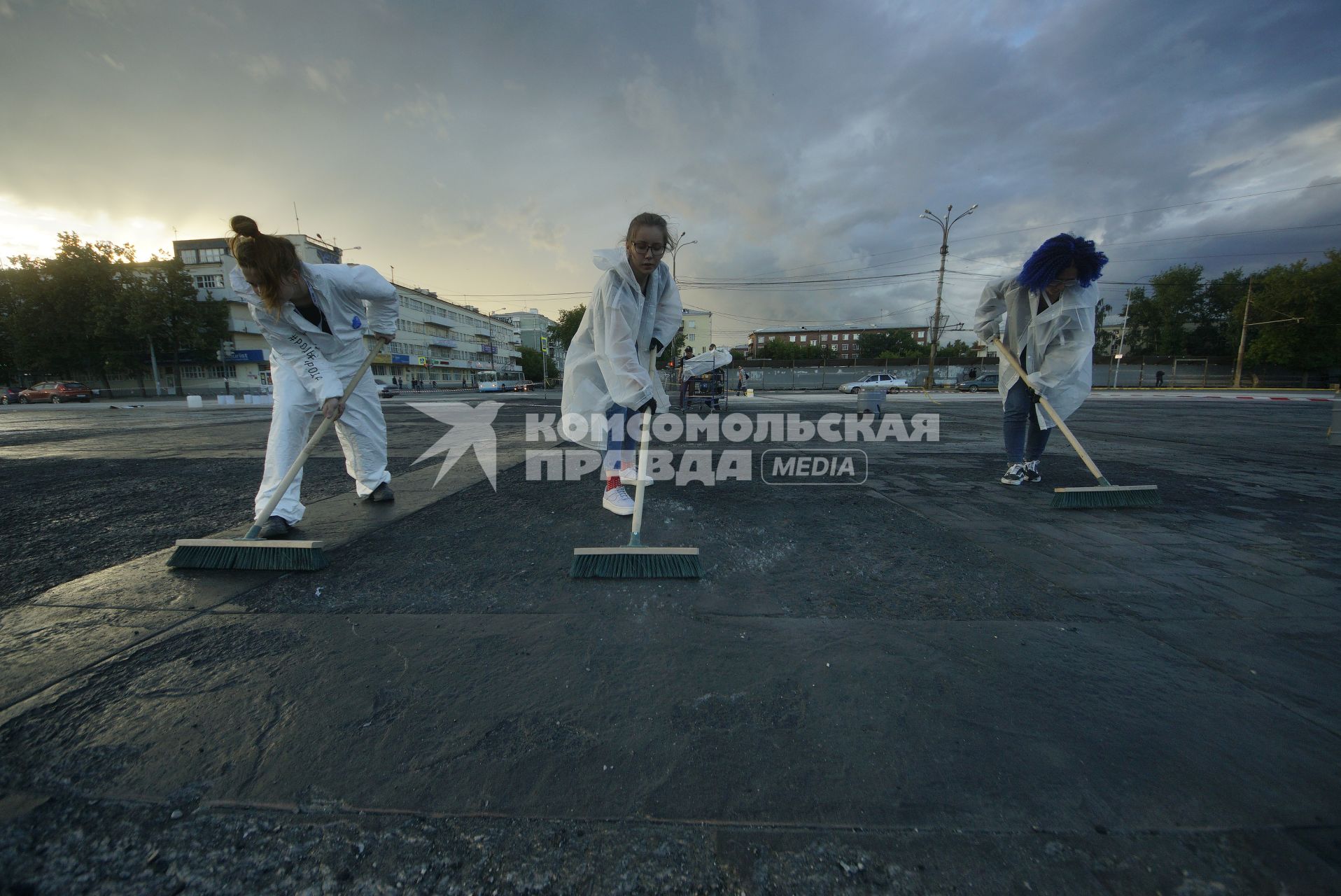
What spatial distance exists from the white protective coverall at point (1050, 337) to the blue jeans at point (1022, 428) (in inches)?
3.2

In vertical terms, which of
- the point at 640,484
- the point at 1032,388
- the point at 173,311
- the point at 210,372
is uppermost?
the point at 173,311

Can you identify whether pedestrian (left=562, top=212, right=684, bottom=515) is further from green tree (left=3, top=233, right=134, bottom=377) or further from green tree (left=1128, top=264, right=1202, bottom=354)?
green tree (left=1128, top=264, right=1202, bottom=354)

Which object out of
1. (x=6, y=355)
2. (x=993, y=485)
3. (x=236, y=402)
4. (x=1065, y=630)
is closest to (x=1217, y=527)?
(x=993, y=485)

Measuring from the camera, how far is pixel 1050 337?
3.70m

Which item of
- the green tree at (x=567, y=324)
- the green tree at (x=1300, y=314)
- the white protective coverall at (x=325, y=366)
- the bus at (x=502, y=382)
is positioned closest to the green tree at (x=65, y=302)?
the bus at (x=502, y=382)

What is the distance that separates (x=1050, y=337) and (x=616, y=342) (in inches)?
134

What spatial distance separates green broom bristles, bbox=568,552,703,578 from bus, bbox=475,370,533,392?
38.4 meters

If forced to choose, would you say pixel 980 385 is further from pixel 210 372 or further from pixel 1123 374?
pixel 210 372

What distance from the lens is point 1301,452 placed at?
5836mm

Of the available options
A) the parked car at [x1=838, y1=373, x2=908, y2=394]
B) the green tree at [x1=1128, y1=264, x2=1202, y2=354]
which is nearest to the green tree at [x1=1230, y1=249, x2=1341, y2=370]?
the green tree at [x1=1128, y1=264, x2=1202, y2=354]

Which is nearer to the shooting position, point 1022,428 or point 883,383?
point 1022,428

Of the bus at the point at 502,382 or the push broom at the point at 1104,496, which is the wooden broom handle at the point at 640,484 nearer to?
the push broom at the point at 1104,496

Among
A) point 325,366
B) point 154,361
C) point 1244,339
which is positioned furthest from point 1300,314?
point 154,361

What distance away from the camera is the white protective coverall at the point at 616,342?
111 inches
